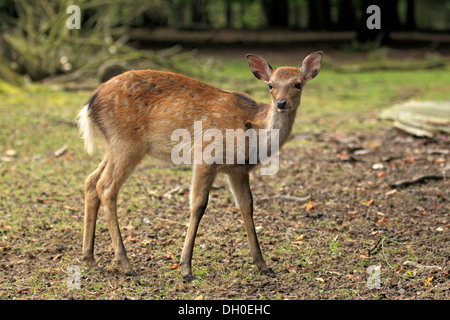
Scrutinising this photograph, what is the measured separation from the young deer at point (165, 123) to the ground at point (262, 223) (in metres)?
0.30

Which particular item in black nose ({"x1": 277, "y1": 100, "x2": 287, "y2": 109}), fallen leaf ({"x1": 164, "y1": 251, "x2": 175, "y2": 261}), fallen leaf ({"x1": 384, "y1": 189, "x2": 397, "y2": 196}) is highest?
black nose ({"x1": 277, "y1": 100, "x2": 287, "y2": 109})

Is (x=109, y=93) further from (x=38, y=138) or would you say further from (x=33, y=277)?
(x=38, y=138)

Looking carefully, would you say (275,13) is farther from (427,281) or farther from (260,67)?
(427,281)

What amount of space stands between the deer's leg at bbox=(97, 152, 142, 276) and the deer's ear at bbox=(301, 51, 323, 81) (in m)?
1.52

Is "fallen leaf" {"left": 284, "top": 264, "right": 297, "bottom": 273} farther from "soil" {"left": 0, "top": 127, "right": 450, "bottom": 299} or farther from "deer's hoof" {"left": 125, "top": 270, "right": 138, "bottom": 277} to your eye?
"deer's hoof" {"left": 125, "top": 270, "right": 138, "bottom": 277}

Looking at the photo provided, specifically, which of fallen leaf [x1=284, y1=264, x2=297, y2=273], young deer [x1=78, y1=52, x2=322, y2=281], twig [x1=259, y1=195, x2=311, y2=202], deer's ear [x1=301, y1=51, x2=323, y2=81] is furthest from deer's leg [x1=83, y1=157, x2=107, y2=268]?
twig [x1=259, y1=195, x2=311, y2=202]

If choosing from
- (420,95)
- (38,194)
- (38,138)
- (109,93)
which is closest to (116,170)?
(109,93)

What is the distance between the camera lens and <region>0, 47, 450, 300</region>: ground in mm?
4160

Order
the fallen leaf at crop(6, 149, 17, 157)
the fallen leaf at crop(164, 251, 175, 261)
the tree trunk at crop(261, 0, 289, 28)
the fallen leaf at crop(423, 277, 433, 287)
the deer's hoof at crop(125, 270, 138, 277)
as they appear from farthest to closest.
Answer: the tree trunk at crop(261, 0, 289, 28), the fallen leaf at crop(6, 149, 17, 157), the fallen leaf at crop(164, 251, 175, 261), the deer's hoof at crop(125, 270, 138, 277), the fallen leaf at crop(423, 277, 433, 287)

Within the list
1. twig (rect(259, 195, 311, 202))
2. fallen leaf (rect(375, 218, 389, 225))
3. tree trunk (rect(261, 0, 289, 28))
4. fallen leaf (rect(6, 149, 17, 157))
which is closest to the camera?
fallen leaf (rect(375, 218, 389, 225))

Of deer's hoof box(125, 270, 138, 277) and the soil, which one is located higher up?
deer's hoof box(125, 270, 138, 277)

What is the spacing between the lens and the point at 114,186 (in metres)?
4.42

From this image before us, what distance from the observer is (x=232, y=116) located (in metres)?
4.50

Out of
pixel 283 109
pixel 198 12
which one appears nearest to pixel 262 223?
pixel 283 109
